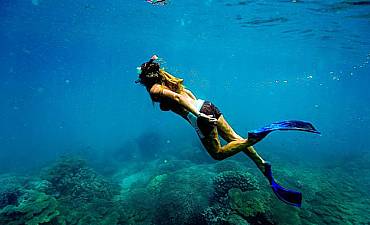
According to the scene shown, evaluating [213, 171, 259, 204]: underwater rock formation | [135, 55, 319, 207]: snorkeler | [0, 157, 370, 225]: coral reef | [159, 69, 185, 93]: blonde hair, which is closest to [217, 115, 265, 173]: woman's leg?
[135, 55, 319, 207]: snorkeler

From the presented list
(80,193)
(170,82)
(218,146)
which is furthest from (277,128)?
(80,193)

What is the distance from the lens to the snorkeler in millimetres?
3786

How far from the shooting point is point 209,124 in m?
3.87

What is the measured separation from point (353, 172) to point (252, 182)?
664 inches

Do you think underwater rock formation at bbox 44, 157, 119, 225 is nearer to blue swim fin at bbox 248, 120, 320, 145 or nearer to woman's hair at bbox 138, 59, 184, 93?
woman's hair at bbox 138, 59, 184, 93

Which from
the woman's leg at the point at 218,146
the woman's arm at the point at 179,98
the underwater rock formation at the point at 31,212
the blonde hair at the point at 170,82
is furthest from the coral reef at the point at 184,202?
the woman's arm at the point at 179,98

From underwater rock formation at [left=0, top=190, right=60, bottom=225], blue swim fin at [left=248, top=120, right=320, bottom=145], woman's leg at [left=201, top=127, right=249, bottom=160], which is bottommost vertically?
blue swim fin at [left=248, top=120, right=320, bottom=145]

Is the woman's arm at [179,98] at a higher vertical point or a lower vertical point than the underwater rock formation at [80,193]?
lower

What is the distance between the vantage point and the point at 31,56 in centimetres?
5916

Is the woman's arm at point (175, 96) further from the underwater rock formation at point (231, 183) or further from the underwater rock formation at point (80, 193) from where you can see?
the underwater rock formation at point (80, 193)

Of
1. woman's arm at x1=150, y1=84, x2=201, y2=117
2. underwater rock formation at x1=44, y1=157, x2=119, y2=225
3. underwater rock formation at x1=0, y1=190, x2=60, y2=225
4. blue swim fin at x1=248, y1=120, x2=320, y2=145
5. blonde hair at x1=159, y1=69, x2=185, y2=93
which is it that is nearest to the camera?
blue swim fin at x1=248, y1=120, x2=320, y2=145

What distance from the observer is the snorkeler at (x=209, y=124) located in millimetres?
3786

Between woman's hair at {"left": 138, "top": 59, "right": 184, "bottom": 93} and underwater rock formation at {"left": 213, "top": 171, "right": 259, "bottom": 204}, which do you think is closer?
woman's hair at {"left": 138, "top": 59, "right": 184, "bottom": 93}

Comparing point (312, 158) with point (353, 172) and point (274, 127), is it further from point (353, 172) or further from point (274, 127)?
point (274, 127)
